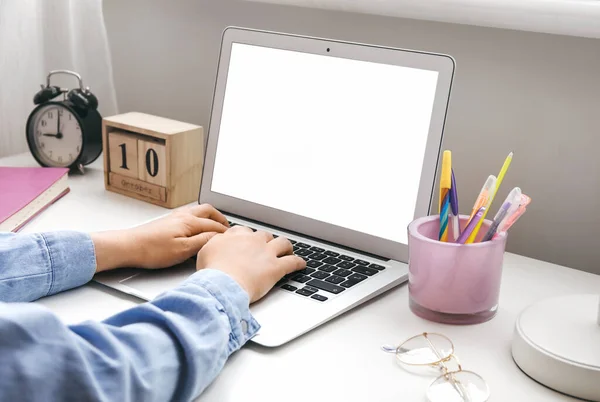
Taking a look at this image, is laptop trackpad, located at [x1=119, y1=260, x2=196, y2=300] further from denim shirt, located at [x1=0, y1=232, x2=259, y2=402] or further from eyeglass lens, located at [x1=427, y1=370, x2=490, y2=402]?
eyeglass lens, located at [x1=427, y1=370, x2=490, y2=402]

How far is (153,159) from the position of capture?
3.68ft

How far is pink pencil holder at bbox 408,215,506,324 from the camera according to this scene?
767 millimetres

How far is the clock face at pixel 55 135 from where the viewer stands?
1240mm

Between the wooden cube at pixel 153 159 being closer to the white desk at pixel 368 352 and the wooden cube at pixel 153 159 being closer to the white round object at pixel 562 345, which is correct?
the white desk at pixel 368 352

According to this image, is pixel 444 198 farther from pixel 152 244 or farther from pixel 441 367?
pixel 152 244

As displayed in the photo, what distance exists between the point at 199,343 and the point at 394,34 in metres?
0.64

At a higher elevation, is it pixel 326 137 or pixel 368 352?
pixel 326 137

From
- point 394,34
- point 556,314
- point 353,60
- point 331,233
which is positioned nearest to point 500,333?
point 556,314

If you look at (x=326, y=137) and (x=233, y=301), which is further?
(x=326, y=137)

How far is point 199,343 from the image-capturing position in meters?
0.65

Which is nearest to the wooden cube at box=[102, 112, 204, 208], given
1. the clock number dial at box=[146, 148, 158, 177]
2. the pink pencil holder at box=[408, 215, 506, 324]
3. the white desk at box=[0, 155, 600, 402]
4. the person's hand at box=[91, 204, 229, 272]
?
the clock number dial at box=[146, 148, 158, 177]

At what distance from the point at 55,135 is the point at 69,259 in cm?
48

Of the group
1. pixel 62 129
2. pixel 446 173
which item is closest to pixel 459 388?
pixel 446 173

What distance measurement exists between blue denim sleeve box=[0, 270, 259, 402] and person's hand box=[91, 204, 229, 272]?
0.47 ft
